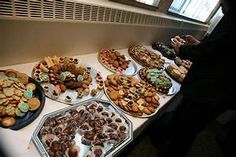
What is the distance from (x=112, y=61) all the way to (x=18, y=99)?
0.76 meters

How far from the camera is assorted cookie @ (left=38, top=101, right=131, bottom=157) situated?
2.34ft

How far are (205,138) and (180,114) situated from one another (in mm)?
1308

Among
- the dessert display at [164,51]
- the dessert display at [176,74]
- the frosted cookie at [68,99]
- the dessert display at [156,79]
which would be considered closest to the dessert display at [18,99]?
the frosted cookie at [68,99]

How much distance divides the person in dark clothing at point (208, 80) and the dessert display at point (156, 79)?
201 millimetres

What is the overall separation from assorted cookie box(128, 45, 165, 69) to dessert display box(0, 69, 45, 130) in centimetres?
95

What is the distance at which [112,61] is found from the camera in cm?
144

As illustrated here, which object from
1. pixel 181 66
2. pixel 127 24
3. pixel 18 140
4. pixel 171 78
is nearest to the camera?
pixel 18 140

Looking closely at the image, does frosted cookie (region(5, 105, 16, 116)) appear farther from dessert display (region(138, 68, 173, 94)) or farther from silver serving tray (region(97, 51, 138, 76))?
dessert display (region(138, 68, 173, 94))

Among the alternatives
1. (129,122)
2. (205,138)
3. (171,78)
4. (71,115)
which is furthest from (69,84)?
(205,138)

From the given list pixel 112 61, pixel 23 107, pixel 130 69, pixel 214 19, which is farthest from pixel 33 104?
pixel 214 19

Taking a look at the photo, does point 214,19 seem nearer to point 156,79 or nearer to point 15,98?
point 156,79

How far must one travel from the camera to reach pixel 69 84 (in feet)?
3.33

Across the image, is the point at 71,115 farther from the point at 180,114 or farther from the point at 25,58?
the point at 180,114

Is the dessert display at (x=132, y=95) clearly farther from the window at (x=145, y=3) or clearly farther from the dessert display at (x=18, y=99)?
the window at (x=145, y=3)
